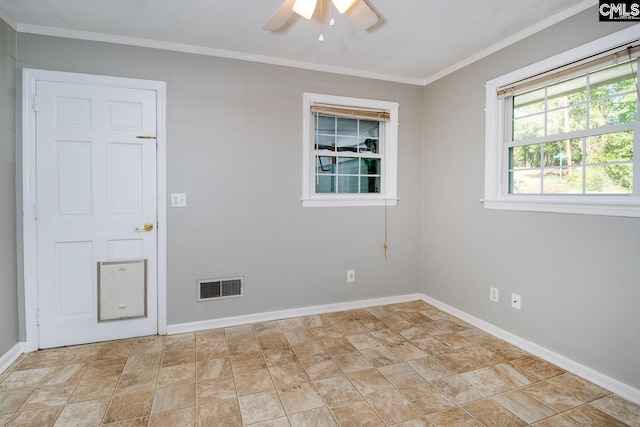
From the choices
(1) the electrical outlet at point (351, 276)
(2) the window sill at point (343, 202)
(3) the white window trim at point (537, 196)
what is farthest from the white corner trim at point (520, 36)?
(1) the electrical outlet at point (351, 276)

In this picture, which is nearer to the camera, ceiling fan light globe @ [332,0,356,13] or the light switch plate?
ceiling fan light globe @ [332,0,356,13]

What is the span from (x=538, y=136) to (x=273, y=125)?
229cm

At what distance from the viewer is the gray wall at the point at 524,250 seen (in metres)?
2.10

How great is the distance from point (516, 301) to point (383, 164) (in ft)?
6.09

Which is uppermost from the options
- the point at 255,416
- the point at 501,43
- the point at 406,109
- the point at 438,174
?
the point at 501,43

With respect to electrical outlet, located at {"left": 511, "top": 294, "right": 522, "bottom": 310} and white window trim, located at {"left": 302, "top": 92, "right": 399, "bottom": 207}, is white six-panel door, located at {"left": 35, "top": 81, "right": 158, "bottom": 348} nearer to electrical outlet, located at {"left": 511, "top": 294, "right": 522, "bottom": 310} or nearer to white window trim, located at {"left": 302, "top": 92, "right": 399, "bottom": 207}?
white window trim, located at {"left": 302, "top": 92, "right": 399, "bottom": 207}

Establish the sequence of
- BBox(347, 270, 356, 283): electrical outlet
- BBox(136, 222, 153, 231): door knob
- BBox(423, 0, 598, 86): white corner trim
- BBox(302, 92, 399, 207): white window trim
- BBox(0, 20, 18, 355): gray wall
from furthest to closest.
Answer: BBox(347, 270, 356, 283): electrical outlet < BBox(302, 92, 399, 207): white window trim < BBox(136, 222, 153, 231): door knob < BBox(0, 20, 18, 355): gray wall < BBox(423, 0, 598, 86): white corner trim

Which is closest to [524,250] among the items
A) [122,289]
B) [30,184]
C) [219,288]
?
[219,288]

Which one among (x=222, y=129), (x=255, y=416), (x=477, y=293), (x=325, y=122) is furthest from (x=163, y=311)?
(x=477, y=293)

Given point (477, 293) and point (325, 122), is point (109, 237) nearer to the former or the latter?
point (325, 122)

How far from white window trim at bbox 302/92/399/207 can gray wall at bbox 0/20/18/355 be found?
230cm

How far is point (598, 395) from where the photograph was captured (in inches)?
81.1

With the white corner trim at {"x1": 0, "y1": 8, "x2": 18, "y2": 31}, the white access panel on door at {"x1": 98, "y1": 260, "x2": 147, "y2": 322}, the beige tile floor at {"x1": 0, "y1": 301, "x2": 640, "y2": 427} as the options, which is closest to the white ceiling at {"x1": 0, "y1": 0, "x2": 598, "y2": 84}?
the white corner trim at {"x1": 0, "y1": 8, "x2": 18, "y2": 31}

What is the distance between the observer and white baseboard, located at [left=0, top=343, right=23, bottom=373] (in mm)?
2328
